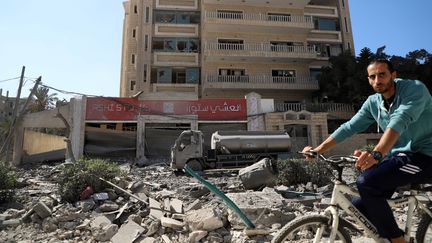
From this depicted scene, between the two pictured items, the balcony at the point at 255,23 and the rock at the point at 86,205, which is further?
the balcony at the point at 255,23

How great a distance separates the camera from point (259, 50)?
26438mm

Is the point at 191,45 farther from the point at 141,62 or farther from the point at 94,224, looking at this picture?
the point at 94,224

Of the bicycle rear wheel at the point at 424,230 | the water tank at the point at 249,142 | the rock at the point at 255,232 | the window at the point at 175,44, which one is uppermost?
the window at the point at 175,44

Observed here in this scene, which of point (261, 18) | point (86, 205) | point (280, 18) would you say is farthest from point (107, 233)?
point (280, 18)

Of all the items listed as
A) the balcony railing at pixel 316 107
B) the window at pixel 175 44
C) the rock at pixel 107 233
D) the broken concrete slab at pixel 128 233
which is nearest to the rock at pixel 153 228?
the broken concrete slab at pixel 128 233

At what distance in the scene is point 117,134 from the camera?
63.4 ft

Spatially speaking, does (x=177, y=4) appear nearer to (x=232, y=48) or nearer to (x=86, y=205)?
(x=232, y=48)

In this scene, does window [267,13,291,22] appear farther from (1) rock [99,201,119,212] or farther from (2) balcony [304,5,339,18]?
(1) rock [99,201,119,212]

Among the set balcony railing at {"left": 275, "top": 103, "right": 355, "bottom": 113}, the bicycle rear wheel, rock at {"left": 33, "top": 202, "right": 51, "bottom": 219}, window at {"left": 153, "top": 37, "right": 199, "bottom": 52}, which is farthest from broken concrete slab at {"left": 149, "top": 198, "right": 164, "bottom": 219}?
window at {"left": 153, "top": 37, "right": 199, "bottom": 52}

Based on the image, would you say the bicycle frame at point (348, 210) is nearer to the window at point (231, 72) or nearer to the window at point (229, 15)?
the window at point (231, 72)

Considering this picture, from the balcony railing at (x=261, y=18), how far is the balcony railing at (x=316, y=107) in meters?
8.32

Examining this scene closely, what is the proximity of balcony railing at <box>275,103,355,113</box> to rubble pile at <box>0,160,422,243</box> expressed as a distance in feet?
48.8

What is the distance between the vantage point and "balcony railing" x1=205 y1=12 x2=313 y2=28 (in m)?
26.6

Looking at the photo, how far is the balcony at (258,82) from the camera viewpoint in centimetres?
2541
